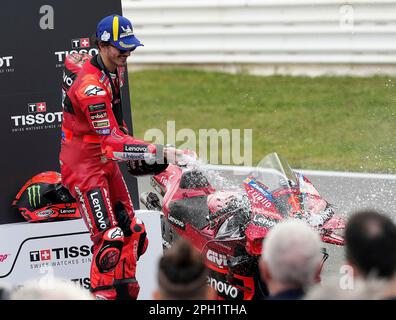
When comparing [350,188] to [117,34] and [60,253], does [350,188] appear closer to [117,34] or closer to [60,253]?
[60,253]

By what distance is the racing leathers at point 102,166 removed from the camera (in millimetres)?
6422

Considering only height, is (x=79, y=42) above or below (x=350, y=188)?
above

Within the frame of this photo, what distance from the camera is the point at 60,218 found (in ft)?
23.5

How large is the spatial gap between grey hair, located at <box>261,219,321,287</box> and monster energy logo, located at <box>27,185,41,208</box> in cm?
352

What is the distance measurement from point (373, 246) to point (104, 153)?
10.2ft

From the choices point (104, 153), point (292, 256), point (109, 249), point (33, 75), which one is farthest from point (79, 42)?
point (292, 256)

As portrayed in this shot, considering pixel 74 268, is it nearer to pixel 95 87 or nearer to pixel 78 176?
pixel 78 176

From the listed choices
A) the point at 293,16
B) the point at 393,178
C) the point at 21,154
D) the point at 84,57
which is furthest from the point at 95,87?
the point at 293,16

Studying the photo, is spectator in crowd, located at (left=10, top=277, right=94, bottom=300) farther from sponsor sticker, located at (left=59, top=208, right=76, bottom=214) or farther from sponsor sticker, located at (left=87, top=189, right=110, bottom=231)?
sponsor sticker, located at (left=59, top=208, right=76, bottom=214)

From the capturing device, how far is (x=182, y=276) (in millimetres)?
3801

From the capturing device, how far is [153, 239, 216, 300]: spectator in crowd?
12.4ft

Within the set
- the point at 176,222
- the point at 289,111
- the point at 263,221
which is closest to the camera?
the point at 263,221
